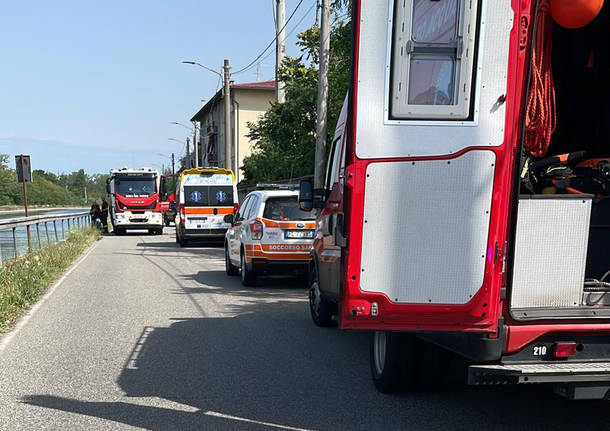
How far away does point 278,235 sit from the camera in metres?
11.8

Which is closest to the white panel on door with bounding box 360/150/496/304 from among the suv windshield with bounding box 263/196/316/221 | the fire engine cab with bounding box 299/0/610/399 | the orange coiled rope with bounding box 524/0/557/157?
the fire engine cab with bounding box 299/0/610/399

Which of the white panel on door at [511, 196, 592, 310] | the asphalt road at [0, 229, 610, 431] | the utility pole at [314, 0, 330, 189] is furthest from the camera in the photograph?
the utility pole at [314, 0, 330, 189]

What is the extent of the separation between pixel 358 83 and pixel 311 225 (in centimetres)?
757

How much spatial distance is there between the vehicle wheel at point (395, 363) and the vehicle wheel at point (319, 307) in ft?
7.89

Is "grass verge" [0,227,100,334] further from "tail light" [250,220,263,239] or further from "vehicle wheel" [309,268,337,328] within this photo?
"vehicle wheel" [309,268,337,328]

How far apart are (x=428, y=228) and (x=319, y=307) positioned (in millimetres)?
4458

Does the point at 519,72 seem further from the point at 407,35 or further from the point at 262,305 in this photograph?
the point at 262,305

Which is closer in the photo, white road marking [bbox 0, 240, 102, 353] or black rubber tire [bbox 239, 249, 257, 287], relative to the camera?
white road marking [bbox 0, 240, 102, 353]

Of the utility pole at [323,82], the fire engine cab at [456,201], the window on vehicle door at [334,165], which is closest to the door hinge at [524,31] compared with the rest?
the fire engine cab at [456,201]

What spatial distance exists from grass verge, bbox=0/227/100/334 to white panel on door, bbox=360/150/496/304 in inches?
232

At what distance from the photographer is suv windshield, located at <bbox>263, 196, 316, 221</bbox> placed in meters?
11.8

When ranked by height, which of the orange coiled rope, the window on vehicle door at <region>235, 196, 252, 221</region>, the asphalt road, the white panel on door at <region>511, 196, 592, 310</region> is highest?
the orange coiled rope

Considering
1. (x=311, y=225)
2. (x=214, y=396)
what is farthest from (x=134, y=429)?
(x=311, y=225)

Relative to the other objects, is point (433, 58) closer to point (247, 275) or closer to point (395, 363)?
point (395, 363)
